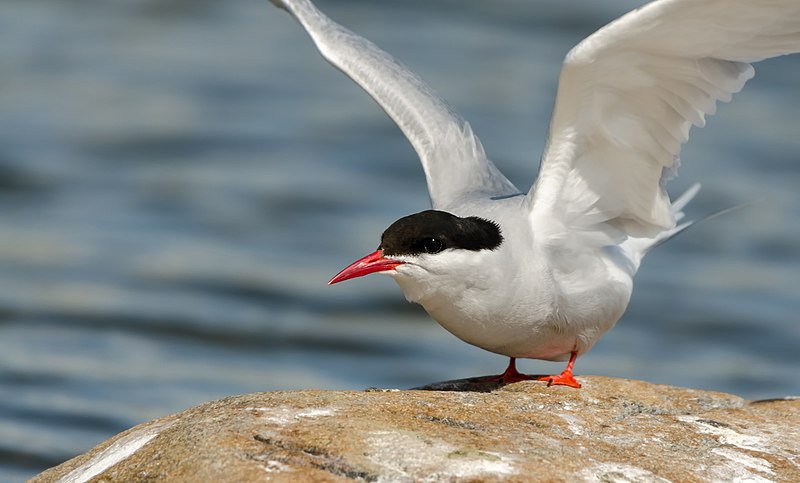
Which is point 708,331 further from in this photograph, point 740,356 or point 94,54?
point 94,54

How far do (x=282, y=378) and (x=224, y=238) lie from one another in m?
2.54

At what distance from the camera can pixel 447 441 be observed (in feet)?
15.2

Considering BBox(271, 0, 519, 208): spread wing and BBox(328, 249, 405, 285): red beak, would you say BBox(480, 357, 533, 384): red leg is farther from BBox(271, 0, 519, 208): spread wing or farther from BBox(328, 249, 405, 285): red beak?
BBox(271, 0, 519, 208): spread wing

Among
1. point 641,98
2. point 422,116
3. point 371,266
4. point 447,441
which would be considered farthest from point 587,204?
point 447,441

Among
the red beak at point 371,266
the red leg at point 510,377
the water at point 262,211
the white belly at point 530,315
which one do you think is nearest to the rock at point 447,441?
the white belly at point 530,315

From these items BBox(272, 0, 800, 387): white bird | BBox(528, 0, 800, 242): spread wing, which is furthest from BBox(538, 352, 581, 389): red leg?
BBox(528, 0, 800, 242): spread wing

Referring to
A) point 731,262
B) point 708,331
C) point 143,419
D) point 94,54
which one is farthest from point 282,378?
point 94,54

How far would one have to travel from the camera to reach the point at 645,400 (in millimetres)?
5730

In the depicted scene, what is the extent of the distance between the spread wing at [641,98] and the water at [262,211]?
131 inches

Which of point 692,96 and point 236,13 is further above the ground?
point 236,13

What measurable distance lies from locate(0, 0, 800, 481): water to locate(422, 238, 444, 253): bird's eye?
3.44 m

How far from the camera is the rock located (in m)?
4.46

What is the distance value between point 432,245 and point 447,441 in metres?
1.30

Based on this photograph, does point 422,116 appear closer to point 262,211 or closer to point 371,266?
point 371,266
